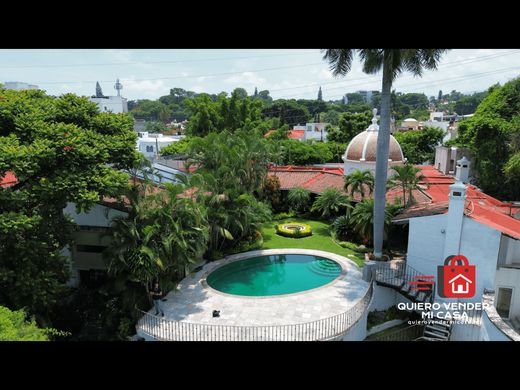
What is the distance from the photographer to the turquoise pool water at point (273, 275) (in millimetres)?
18691

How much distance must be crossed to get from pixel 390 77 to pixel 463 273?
9.87 metres

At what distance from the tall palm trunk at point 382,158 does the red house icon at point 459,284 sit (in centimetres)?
446

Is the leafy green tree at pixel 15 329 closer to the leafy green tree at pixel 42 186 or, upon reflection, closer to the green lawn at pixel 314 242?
the leafy green tree at pixel 42 186

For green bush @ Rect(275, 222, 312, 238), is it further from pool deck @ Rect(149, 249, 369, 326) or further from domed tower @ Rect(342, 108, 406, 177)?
domed tower @ Rect(342, 108, 406, 177)

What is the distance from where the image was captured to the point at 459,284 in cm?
1627

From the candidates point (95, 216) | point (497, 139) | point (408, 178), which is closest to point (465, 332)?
point (408, 178)

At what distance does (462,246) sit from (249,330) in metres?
9.70

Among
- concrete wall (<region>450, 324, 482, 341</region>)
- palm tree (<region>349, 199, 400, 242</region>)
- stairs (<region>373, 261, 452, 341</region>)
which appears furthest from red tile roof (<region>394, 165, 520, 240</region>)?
concrete wall (<region>450, 324, 482, 341</region>)

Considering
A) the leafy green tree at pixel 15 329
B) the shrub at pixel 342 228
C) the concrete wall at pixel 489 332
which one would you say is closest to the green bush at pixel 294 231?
the shrub at pixel 342 228

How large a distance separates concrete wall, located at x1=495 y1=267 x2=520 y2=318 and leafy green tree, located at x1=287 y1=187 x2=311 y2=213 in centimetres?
1627

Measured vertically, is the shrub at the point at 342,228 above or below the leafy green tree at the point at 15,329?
below

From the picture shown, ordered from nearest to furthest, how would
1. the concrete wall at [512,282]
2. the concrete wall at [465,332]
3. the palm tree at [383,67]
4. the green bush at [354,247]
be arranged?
the concrete wall at [465,332] < the concrete wall at [512,282] < the palm tree at [383,67] < the green bush at [354,247]

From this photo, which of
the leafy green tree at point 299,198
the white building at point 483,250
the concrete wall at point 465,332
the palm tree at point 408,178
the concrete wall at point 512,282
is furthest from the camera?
the leafy green tree at point 299,198

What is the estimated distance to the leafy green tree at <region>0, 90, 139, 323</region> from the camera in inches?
→ 501
